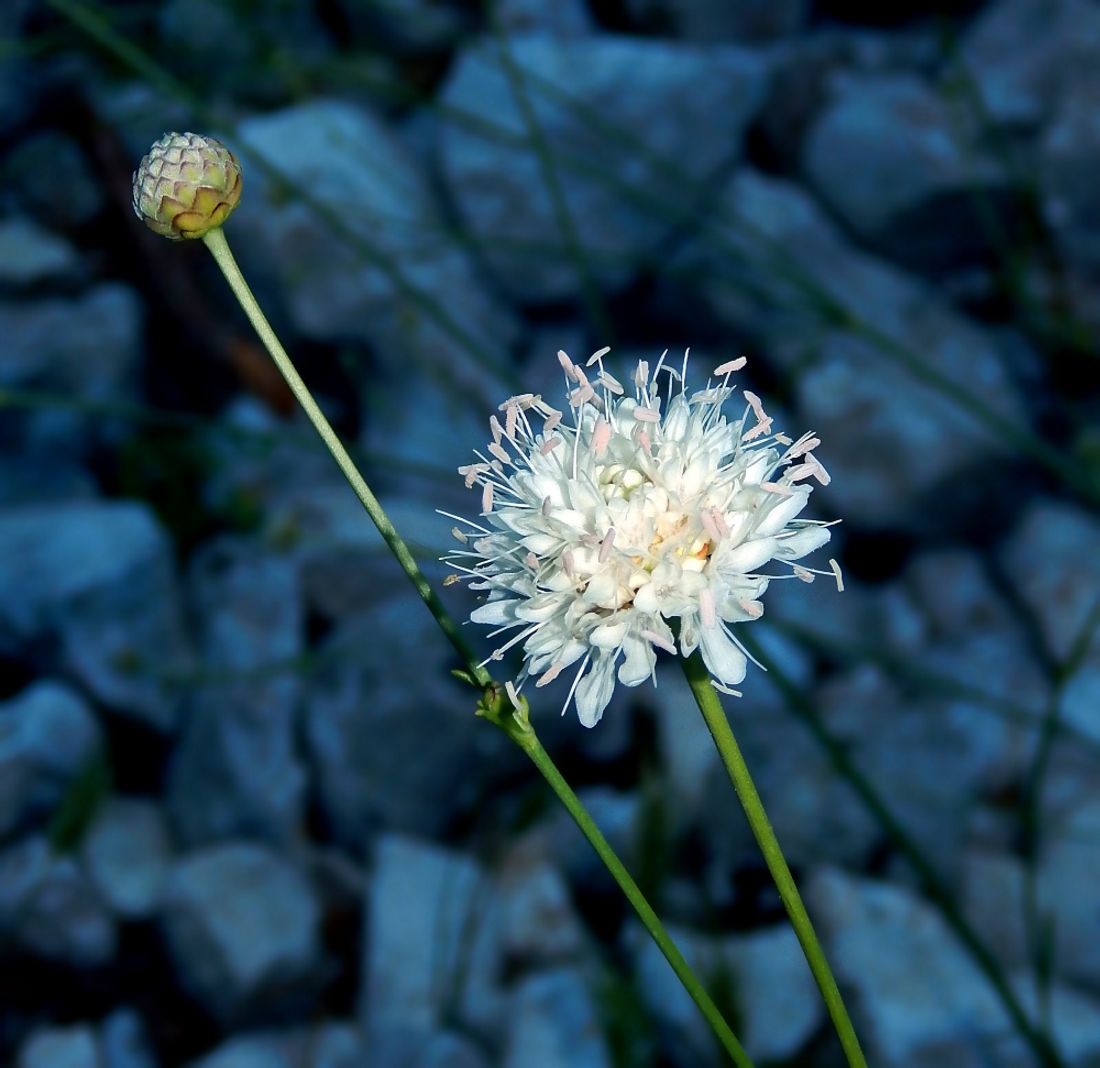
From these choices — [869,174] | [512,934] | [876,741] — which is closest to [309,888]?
[512,934]

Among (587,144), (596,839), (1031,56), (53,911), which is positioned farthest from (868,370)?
(596,839)

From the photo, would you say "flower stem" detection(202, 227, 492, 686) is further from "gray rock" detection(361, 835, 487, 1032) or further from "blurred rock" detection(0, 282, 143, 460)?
"blurred rock" detection(0, 282, 143, 460)

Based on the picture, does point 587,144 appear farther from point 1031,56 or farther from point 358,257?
point 1031,56

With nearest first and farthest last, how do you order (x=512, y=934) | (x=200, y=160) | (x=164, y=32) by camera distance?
(x=200, y=160)
(x=512, y=934)
(x=164, y=32)

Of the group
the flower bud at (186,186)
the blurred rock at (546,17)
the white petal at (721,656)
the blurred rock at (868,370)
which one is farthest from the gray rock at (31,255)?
the white petal at (721,656)

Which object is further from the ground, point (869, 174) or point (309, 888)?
point (869, 174)

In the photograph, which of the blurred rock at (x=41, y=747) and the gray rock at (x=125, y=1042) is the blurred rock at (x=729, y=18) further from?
the gray rock at (x=125, y=1042)

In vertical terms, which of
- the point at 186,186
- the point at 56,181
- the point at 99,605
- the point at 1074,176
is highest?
the point at 56,181

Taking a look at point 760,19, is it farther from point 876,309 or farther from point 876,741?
point 876,741
